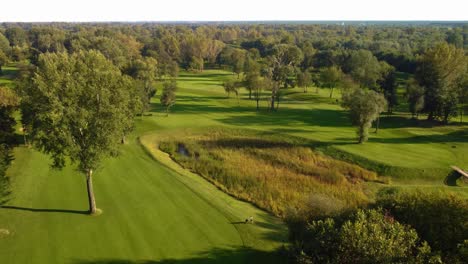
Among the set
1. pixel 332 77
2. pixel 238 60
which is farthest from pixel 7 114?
pixel 238 60

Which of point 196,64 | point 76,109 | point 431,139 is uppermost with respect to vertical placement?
point 196,64

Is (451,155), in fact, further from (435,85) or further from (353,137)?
(435,85)

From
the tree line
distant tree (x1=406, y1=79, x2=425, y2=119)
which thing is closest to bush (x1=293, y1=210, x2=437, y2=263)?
the tree line

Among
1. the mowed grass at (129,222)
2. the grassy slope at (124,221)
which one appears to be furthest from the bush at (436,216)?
the grassy slope at (124,221)

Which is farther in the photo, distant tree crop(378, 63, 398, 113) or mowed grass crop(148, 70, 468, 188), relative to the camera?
distant tree crop(378, 63, 398, 113)

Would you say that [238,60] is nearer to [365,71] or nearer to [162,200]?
[365,71]

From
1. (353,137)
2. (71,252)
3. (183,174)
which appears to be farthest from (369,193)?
(71,252)

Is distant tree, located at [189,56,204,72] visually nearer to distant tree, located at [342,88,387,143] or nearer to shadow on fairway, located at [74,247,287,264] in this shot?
distant tree, located at [342,88,387,143]
